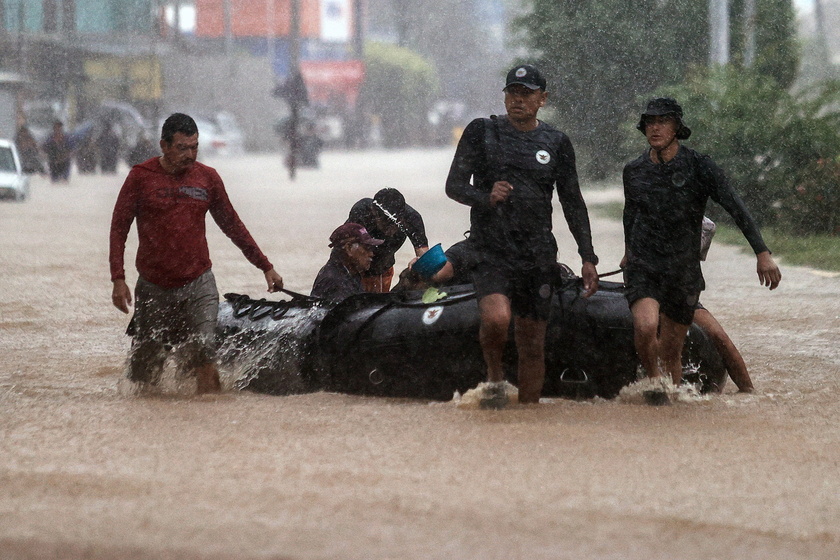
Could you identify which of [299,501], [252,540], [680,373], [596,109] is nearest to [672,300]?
[680,373]

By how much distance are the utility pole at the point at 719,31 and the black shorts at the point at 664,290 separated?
1764 cm

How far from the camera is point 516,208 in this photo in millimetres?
6383

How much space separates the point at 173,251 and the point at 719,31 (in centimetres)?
1824

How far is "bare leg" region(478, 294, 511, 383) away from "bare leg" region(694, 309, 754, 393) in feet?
4.24

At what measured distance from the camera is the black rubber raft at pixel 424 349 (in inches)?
269

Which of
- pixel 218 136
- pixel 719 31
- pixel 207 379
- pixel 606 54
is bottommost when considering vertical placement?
pixel 218 136

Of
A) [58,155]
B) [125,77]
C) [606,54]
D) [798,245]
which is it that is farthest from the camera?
[125,77]

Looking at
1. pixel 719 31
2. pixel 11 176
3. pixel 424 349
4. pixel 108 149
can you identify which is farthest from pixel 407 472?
pixel 108 149

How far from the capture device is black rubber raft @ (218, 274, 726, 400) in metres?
6.84

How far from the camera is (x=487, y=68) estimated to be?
103125mm

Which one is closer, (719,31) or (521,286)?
(521,286)

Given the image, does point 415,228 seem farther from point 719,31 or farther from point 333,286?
point 719,31

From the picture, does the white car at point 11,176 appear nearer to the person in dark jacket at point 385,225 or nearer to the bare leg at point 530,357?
the person in dark jacket at point 385,225

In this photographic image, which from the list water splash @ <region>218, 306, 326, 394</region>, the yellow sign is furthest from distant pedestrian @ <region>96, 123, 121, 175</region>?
water splash @ <region>218, 306, 326, 394</region>
